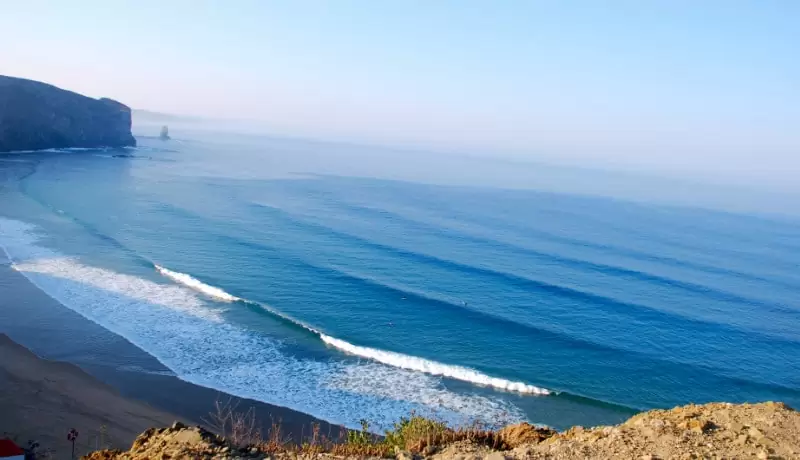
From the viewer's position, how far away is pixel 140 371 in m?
24.4

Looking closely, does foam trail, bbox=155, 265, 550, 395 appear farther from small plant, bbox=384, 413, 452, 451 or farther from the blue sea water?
small plant, bbox=384, 413, 452, 451

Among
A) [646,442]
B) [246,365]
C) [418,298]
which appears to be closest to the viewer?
[646,442]

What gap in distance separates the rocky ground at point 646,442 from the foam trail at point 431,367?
15.2 metres

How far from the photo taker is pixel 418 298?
34.5m

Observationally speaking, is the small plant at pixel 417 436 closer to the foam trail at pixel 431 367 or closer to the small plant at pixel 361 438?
the small plant at pixel 361 438

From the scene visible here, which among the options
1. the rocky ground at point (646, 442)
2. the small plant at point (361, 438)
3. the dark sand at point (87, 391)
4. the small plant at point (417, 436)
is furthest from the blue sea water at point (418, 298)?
the rocky ground at point (646, 442)

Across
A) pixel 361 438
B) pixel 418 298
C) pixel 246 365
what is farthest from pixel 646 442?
pixel 418 298

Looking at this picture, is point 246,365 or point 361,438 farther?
point 246,365

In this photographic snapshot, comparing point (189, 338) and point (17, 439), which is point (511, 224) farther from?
point (17, 439)

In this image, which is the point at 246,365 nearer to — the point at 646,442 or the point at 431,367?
the point at 431,367

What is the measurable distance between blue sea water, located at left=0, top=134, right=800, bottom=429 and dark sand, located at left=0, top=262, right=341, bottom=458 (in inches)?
39.9

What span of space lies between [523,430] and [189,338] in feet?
68.3

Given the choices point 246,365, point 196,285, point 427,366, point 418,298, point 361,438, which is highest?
point 361,438

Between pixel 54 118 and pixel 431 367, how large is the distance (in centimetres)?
9899
